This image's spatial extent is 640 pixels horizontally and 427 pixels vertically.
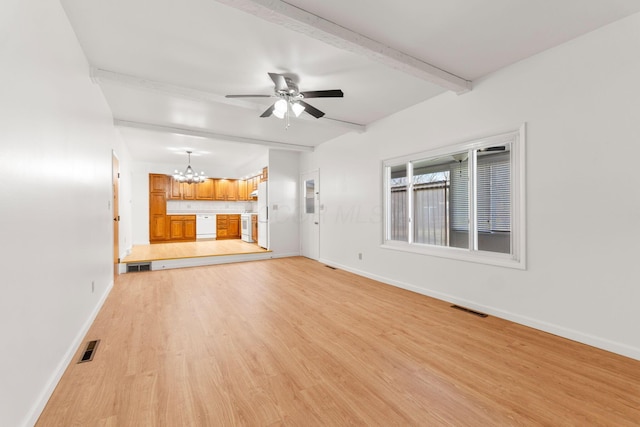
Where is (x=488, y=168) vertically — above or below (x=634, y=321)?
above

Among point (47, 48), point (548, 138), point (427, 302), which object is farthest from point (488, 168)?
point (47, 48)

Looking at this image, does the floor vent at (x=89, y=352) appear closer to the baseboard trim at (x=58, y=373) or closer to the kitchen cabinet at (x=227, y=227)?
the baseboard trim at (x=58, y=373)

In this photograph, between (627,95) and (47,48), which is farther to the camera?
(627,95)

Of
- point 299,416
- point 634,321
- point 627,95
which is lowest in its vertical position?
point 299,416

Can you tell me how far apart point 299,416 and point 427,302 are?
8.23ft

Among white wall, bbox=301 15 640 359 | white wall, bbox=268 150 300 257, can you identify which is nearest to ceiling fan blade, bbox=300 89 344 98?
white wall, bbox=301 15 640 359

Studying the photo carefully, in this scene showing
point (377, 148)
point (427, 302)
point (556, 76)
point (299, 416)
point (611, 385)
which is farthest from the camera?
point (377, 148)

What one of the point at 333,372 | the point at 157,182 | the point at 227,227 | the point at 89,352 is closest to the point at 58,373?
the point at 89,352

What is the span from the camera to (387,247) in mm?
4559

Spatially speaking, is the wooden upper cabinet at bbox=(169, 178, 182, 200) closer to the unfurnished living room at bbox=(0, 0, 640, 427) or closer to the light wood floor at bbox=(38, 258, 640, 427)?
the unfurnished living room at bbox=(0, 0, 640, 427)

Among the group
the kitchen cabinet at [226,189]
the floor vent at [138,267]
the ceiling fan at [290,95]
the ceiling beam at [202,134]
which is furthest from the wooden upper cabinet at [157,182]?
the ceiling fan at [290,95]

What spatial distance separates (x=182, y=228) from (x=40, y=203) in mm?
8095

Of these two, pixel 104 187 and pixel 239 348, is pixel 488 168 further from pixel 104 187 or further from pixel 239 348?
pixel 104 187

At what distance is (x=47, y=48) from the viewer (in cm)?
189
